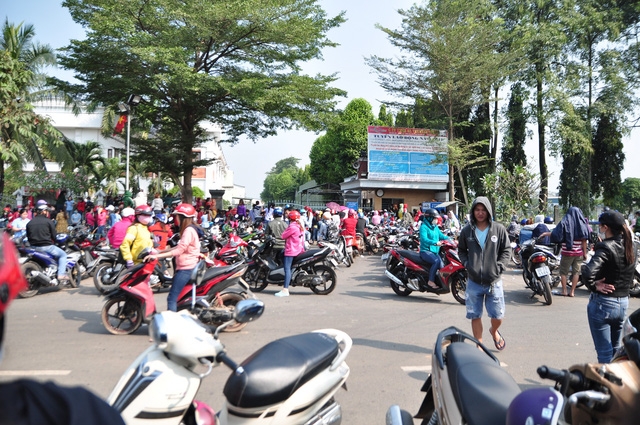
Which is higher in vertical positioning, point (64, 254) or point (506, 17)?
point (506, 17)

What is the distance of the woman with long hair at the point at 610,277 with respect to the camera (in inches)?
160

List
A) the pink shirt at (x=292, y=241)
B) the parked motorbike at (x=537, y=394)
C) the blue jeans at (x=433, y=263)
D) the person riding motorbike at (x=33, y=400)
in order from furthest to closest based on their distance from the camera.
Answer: the pink shirt at (x=292, y=241), the blue jeans at (x=433, y=263), the parked motorbike at (x=537, y=394), the person riding motorbike at (x=33, y=400)

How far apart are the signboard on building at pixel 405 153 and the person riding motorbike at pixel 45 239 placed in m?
21.0

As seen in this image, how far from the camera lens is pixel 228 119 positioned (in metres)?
21.7

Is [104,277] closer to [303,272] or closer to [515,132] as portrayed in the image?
[303,272]

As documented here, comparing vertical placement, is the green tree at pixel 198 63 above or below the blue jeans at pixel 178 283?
above

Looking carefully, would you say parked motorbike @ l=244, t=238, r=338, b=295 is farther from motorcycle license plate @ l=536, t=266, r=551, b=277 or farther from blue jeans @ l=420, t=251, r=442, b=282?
motorcycle license plate @ l=536, t=266, r=551, b=277

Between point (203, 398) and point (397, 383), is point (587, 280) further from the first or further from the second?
point (203, 398)

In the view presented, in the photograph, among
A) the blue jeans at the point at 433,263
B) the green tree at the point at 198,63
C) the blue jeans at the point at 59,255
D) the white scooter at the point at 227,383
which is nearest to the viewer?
the white scooter at the point at 227,383

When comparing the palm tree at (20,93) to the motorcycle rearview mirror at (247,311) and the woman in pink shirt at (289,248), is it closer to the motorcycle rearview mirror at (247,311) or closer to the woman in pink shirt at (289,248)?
the woman in pink shirt at (289,248)

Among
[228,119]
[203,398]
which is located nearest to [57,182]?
[228,119]

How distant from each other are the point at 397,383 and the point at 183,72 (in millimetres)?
14971

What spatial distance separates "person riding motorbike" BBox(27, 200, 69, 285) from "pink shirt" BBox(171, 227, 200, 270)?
161 inches

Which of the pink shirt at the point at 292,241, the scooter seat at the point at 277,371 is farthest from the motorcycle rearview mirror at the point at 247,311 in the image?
the pink shirt at the point at 292,241
